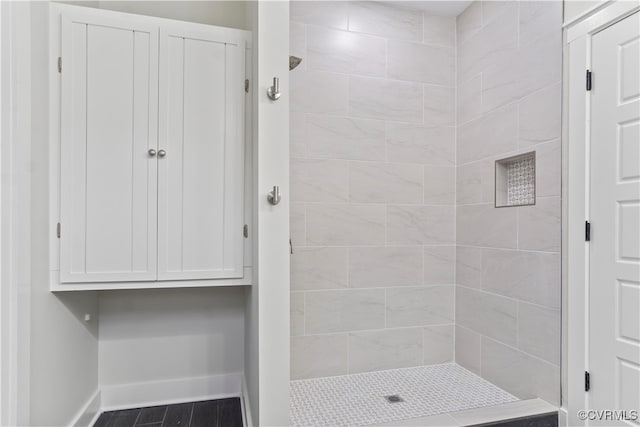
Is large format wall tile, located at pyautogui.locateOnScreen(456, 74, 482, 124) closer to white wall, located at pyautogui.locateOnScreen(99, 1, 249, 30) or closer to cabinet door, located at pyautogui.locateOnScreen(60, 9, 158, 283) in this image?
white wall, located at pyautogui.locateOnScreen(99, 1, 249, 30)

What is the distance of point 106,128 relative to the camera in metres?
1.77

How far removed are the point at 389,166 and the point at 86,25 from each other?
1909 millimetres

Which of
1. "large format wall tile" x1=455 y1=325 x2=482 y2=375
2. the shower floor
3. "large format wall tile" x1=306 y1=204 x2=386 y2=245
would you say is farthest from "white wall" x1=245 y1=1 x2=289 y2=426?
"large format wall tile" x1=455 y1=325 x2=482 y2=375

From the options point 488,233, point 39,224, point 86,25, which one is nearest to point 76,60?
point 86,25

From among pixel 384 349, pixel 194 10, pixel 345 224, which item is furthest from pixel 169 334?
pixel 194 10

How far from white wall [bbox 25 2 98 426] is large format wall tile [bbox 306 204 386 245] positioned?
139 centimetres

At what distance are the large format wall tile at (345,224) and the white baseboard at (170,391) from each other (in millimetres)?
1021

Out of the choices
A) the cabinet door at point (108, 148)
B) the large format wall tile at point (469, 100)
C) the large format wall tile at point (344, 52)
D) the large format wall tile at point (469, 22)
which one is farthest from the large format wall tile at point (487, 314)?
the cabinet door at point (108, 148)

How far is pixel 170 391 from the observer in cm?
223

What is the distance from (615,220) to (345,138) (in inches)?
61.4

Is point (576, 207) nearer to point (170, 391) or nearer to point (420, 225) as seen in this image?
point (420, 225)

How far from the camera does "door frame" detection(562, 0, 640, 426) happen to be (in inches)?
72.0

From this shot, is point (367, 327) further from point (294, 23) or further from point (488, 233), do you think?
point (294, 23)

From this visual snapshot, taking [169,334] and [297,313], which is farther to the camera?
[297,313]
